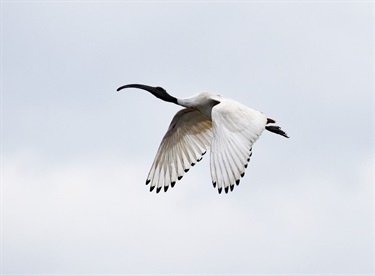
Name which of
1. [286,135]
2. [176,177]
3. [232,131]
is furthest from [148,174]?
[232,131]

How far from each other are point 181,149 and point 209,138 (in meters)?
0.46

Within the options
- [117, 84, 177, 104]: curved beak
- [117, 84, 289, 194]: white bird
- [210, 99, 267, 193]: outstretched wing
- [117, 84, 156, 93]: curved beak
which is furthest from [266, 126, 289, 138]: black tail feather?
[117, 84, 156, 93]: curved beak

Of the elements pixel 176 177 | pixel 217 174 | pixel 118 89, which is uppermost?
pixel 118 89

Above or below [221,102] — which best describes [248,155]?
below

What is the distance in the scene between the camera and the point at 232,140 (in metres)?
15.0

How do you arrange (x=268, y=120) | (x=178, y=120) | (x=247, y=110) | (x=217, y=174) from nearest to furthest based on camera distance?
1. (x=217, y=174)
2. (x=247, y=110)
3. (x=268, y=120)
4. (x=178, y=120)

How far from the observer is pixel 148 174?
728 inches

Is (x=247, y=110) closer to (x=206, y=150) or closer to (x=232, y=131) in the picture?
(x=232, y=131)

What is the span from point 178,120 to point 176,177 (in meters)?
0.89

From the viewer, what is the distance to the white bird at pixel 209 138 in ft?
48.2

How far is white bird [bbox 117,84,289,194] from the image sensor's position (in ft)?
48.2

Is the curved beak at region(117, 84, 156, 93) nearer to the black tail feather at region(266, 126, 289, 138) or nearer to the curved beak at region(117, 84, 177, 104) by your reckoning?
the curved beak at region(117, 84, 177, 104)

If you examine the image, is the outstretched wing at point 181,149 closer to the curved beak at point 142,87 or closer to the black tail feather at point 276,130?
the curved beak at point 142,87

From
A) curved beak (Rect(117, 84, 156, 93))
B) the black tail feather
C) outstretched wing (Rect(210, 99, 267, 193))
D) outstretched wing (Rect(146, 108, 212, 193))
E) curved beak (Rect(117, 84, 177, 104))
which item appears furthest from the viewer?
outstretched wing (Rect(146, 108, 212, 193))
